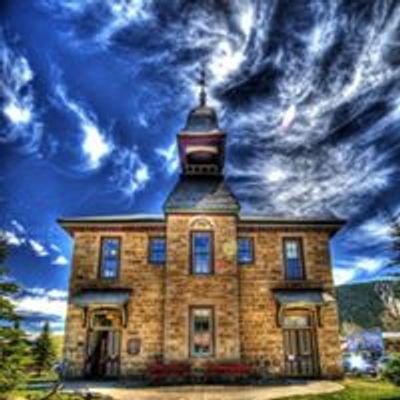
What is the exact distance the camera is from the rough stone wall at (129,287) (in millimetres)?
16531

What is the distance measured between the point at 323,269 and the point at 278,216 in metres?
3.26

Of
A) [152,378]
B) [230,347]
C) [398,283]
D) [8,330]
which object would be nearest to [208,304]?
[230,347]

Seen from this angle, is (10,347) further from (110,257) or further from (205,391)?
(110,257)

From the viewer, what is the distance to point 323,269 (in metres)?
18.1

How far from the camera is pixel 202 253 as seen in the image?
1764cm

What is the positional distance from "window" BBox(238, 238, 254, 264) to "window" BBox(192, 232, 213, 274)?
4.85ft

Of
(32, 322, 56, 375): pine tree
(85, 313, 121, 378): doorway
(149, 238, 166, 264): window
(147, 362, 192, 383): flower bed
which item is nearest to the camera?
(147, 362, 192, 383): flower bed

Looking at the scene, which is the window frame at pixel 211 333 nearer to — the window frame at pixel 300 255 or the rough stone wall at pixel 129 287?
the rough stone wall at pixel 129 287

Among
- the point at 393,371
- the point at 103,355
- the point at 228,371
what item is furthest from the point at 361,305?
the point at 393,371

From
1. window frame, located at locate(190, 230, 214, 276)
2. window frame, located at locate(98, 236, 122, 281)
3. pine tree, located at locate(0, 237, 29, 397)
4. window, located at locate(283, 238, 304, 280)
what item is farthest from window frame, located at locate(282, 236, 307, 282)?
pine tree, located at locate(0, 237, 29, 397)

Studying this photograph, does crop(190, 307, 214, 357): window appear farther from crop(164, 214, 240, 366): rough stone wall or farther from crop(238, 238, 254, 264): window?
crop(238, 238, 254, 264): window

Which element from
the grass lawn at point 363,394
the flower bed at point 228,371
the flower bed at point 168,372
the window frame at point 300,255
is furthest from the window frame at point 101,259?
the grass lawn at point 363,394

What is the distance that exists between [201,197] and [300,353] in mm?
8206

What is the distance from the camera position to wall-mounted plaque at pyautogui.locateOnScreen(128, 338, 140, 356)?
54.3ft
